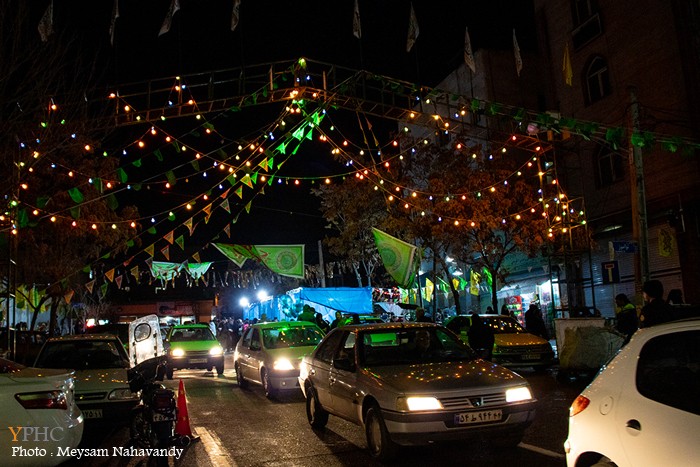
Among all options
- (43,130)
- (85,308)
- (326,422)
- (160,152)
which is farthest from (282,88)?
(85,308)

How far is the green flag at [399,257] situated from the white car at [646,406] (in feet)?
46.8

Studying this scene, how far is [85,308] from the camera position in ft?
152

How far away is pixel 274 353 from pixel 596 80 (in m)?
16.8

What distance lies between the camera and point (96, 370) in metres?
9.34

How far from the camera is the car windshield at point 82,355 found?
Answer: 9.83m

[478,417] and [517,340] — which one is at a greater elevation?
[517,340]

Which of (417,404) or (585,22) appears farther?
(585,22)

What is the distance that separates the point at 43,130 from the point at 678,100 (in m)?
18.3

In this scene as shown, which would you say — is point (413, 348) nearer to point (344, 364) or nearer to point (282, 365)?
point (344, 364)

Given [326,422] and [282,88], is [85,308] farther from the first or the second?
[326,422]

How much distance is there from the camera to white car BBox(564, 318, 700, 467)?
133 inches

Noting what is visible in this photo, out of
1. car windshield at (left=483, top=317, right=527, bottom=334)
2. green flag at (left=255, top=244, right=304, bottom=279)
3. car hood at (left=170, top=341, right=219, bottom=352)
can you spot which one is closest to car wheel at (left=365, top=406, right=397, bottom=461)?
car windshield at (left=483, top=317, right=527, bottom=334)

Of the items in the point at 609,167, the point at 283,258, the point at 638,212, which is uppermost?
the point at 609,167

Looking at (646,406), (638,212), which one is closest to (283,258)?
(638,212)
